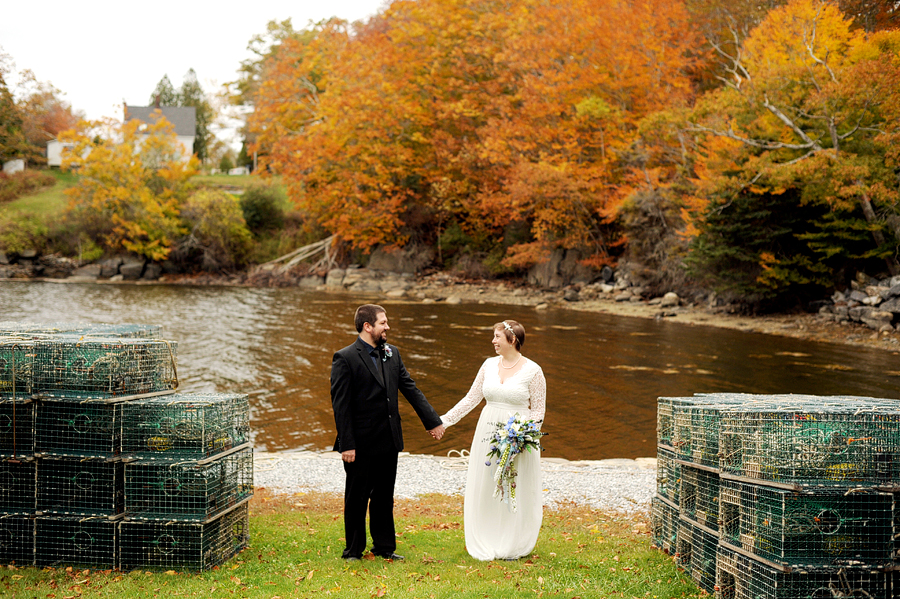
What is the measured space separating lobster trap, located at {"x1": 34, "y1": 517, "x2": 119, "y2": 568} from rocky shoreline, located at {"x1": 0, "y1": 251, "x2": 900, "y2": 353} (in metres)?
22.2

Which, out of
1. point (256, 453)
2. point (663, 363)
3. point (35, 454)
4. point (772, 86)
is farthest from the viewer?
point (772, 86)

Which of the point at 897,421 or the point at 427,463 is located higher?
the point at 897,421

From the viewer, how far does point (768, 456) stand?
4668 mm

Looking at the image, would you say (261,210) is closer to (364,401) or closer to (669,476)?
(364,401)

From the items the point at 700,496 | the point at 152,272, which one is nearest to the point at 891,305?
the point at 700,496

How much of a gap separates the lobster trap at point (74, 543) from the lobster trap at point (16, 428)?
60 centimetres

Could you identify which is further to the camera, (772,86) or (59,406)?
(772,86)

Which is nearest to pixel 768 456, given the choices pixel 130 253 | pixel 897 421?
pixel 897 421

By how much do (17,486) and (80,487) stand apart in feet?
1.83

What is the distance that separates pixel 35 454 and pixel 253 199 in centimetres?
5176

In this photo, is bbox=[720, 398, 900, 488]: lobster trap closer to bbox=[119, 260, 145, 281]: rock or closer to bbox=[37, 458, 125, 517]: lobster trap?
bbox=[37, 458, 125, 517]: lobster trap

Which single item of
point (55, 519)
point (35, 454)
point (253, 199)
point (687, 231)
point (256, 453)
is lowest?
point (256, 453)

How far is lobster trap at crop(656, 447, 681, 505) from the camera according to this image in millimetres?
6082

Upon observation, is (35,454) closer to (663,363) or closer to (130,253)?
(663,363)
